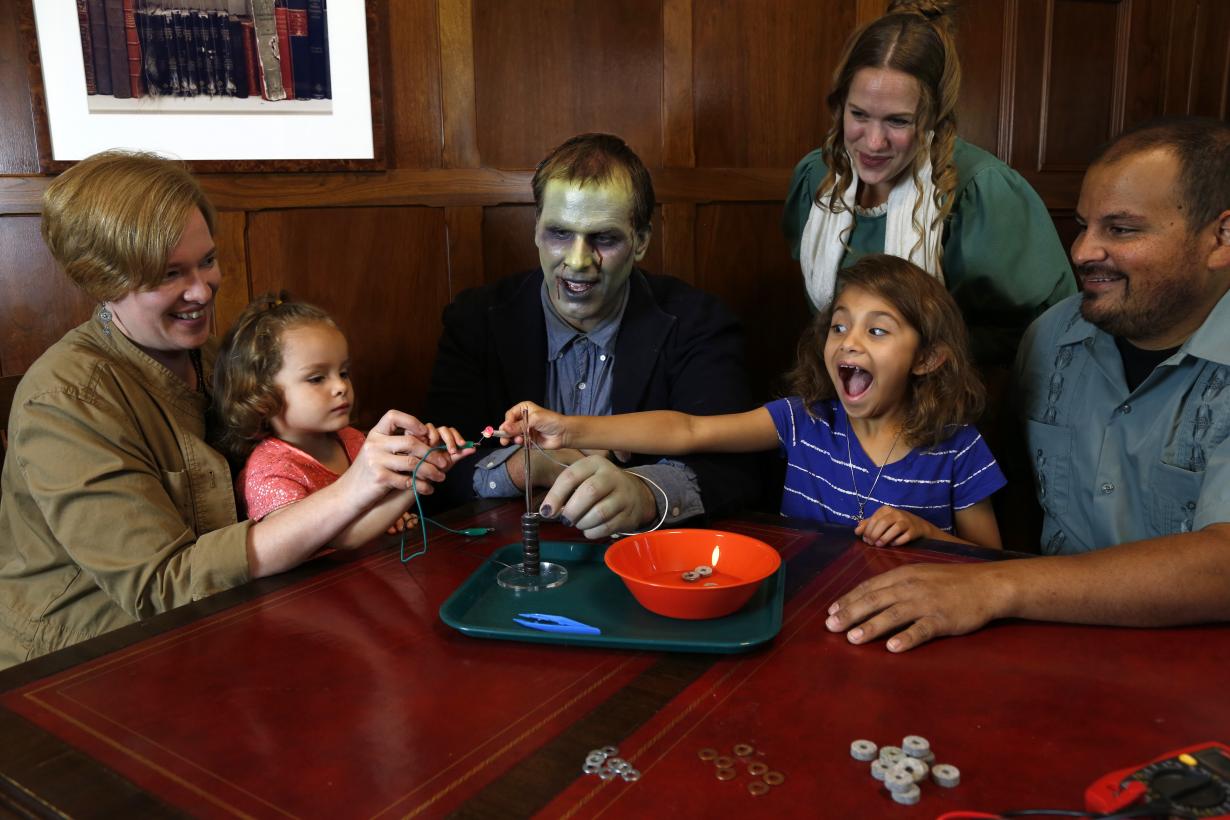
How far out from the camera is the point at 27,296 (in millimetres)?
2562

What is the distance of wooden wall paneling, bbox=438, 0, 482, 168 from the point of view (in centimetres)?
307

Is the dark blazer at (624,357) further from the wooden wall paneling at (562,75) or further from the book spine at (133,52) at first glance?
the book spine at (133,52)

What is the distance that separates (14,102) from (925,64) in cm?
235

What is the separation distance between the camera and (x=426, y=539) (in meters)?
1.77

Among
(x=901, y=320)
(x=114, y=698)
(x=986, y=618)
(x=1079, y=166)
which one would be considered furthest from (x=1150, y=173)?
(x=1079, y=166)

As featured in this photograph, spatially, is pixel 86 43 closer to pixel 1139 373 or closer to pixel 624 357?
pixel 624 357

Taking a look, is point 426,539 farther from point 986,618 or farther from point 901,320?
point 901,320

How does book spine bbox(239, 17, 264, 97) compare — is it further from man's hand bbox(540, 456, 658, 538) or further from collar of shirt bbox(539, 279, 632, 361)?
man's hand bbox(540, 456, 658, 538)

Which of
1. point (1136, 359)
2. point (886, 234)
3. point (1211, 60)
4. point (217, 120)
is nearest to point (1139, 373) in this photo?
point (1136, 359)

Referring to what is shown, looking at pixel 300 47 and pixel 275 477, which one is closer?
pixel 275 477

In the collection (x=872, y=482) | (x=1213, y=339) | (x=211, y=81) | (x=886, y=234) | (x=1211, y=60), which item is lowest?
(x=872, y=482)

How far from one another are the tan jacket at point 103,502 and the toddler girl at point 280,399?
3.2 inches

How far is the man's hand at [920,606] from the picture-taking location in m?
1.35

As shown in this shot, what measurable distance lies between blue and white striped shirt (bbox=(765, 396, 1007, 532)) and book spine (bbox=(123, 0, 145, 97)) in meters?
1.91
